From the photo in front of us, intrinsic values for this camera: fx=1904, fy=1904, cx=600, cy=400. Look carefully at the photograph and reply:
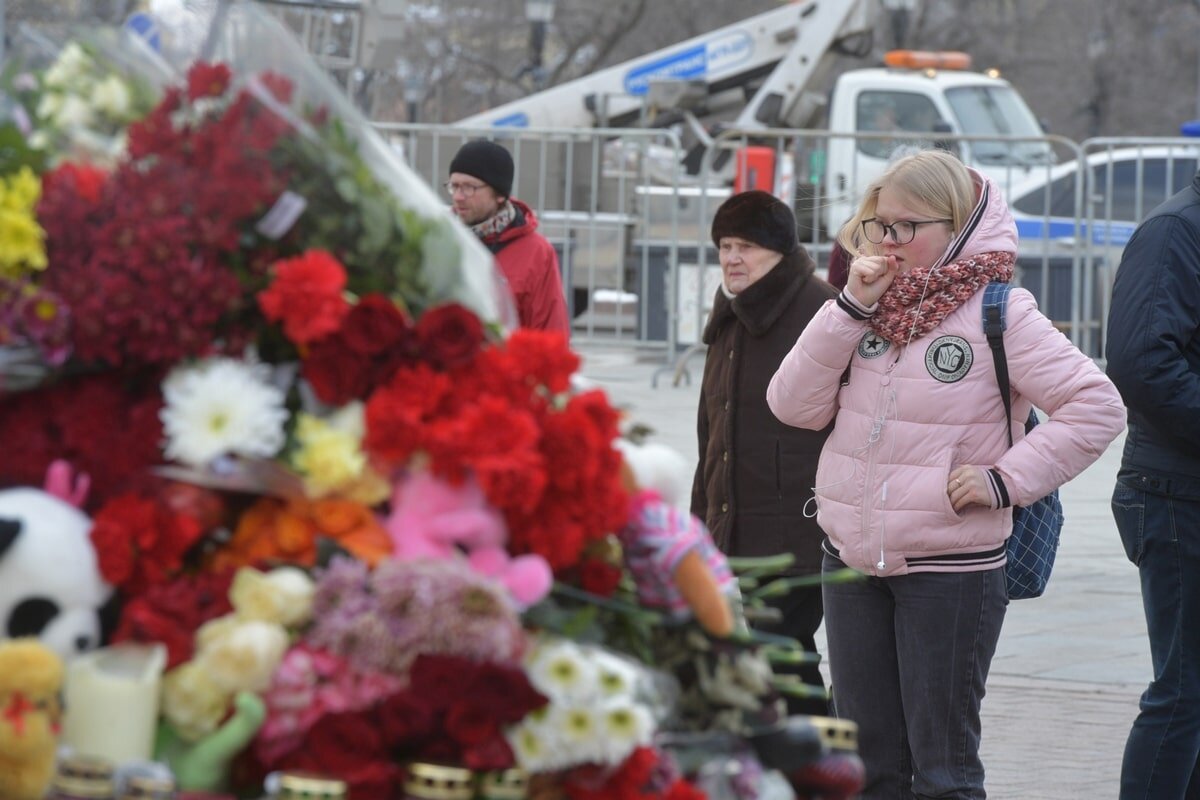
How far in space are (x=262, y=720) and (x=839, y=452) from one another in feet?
7.46

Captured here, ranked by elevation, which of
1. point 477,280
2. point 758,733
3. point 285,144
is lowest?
point 758,733

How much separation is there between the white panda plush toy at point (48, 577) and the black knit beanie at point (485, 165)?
4.66 meters

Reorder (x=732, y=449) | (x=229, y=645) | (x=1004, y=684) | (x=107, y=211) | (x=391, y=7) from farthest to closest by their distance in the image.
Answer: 1. (x=391, y=7)
2. (x=1004, y=684)
3. (x=732, y=449)
4. (x=107, y=211)
5. (x=229, y=645)

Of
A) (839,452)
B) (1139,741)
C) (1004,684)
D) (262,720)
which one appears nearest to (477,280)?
(262,720)

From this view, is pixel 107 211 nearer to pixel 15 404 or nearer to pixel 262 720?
pixel 15 404

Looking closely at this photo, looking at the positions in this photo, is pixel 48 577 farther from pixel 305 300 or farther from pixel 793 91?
pixel 793 91

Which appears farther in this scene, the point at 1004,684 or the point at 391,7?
the point at 391,7

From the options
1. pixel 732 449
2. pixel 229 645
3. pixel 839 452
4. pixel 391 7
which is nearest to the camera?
pixel 229 645

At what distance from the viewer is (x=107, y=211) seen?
94.0 inches

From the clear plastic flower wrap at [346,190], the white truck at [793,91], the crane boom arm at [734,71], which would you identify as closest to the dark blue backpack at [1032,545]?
the clear plastic flower wrap at [346,190]

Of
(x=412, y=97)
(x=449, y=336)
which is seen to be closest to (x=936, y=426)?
Result: (x=449, y=336)

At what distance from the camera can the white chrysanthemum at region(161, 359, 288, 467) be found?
7.45 feet

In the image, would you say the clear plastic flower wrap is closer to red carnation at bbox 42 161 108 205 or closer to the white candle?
red carnation at bbox 42 161 108 205

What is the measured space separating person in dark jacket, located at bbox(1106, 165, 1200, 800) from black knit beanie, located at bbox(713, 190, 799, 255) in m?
1.13
